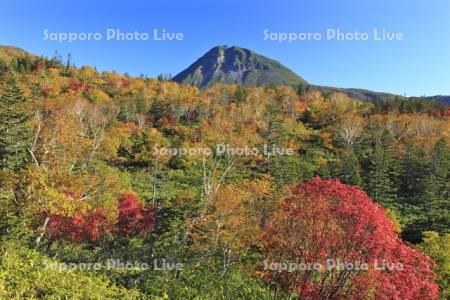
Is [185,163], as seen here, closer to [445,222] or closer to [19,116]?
[19,116]

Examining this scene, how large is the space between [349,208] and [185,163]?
52.8 m

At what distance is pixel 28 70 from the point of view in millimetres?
116938

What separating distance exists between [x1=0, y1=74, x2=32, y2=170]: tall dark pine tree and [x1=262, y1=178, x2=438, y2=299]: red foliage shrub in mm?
30312

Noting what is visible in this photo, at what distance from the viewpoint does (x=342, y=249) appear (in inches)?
626

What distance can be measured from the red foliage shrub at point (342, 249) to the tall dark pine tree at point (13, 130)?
30.3 m

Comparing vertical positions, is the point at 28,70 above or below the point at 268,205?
above

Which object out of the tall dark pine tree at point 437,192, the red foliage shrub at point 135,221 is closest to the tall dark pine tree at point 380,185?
the tall dark pine tree at point 437,192

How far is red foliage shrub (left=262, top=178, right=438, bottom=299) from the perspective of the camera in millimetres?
14953

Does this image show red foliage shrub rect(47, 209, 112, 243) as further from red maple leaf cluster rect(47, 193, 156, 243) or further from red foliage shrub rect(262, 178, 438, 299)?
red foliage shrub rect(262, 178, 438, 299)

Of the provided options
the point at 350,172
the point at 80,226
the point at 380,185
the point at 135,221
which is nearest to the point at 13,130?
the point at 80,226

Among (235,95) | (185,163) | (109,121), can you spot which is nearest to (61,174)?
(185,163)

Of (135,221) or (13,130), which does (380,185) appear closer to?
(135,221)

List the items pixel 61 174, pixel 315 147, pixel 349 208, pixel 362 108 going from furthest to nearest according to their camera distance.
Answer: pixel 362 108 → pixel 315 147 → pixel 61 174 → pixel 349 208

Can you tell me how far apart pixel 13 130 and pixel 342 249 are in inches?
1512
